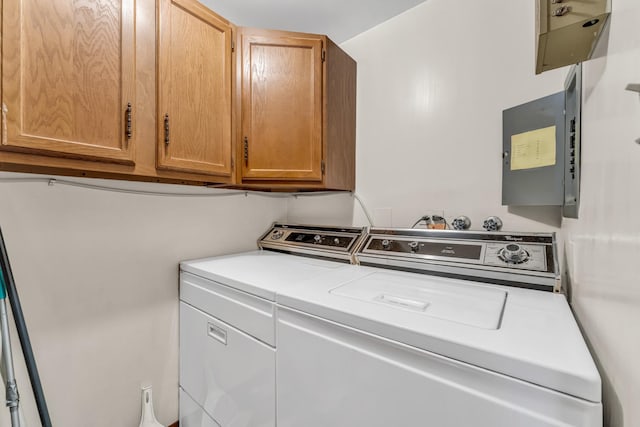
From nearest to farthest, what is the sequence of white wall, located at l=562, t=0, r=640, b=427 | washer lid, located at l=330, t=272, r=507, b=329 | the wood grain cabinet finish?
white wall, located at l=562, t=0, r=640, b=427 → washer lid, located at l=330, t=272, r=507, b=329 → the wood grain cabinet finish

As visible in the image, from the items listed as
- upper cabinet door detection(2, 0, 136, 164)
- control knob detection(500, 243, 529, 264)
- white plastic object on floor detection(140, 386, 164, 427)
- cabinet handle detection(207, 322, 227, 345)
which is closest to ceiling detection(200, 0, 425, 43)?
upper cabinet door detection(2, 0, 136, 164)

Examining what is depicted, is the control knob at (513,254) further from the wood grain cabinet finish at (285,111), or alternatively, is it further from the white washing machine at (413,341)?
the wood grain cabinet finish at (285,111)

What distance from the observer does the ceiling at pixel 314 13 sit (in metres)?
1.58

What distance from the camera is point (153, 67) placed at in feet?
3.89

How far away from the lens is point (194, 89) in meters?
1.33

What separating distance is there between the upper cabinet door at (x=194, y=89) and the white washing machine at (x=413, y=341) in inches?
22.7

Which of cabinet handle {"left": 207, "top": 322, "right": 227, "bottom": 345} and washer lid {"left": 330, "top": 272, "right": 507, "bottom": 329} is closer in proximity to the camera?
washer lid {"left": 330, "top": 272, "right": 507, "bottom": 329}

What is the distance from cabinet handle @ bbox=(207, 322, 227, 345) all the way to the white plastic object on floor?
1.71 feet

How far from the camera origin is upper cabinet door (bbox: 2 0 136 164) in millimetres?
847

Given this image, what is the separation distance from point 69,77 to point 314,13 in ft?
4.38

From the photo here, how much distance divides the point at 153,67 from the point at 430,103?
1.39 m

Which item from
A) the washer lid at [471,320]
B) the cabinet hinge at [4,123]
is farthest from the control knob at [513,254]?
the cabinet hinge at [4,123]

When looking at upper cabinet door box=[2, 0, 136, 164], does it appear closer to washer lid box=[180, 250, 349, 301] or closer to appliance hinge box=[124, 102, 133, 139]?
appliance hinge box=[124, 102, 133, 139]

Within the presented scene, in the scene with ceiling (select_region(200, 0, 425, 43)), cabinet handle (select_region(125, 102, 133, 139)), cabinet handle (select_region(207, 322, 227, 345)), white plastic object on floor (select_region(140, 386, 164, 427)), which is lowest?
white plastic object on floor (select_region(140, 386, 164, 427))
